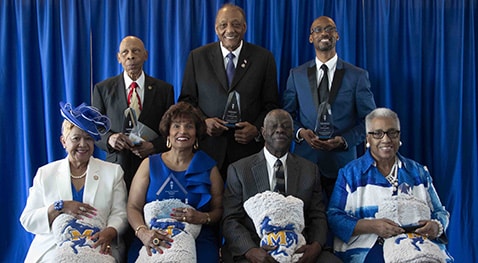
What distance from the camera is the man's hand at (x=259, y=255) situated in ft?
9.09

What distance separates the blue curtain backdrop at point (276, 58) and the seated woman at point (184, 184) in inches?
42.5

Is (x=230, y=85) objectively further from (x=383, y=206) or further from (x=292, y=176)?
(x=383, y=206)

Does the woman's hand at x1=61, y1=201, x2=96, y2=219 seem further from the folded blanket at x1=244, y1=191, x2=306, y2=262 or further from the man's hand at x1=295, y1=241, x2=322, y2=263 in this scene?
the man's hand at x1=295, y1=241, x2=322, y2=263

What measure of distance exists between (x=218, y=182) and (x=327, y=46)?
120 centimetres

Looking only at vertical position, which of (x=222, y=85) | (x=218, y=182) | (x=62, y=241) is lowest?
(x=62, y=241)

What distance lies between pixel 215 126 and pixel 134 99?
0.60m

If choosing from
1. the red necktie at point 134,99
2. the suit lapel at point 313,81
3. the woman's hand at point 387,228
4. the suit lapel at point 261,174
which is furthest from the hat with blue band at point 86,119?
the woman's hand at point 387,228

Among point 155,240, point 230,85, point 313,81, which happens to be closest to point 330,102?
point 313,81

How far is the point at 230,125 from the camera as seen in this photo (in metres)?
3.40

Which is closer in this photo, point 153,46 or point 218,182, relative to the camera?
point 218,182

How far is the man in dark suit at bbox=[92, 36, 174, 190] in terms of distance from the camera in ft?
11.5

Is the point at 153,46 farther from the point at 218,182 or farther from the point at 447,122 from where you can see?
the point at 447,122

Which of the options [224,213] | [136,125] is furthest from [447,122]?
[136,125]

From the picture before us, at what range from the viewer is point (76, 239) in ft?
9.32
